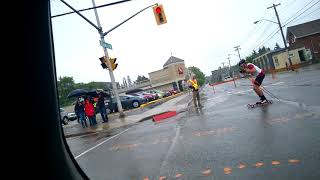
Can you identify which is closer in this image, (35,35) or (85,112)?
(35,35)

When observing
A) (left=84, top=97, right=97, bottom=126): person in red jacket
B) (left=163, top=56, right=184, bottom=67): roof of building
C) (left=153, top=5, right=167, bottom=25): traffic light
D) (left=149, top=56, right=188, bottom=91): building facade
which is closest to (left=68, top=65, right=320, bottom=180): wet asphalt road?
(left=153, top=5, right=167, bottom=25): traffic light

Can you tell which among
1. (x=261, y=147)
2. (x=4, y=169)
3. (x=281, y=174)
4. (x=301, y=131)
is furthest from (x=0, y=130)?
(x=301, y=131)

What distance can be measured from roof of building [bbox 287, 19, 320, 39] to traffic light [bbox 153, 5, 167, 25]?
183 ft

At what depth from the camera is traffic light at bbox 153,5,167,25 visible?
1823cm

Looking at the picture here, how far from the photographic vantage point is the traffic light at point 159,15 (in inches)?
718

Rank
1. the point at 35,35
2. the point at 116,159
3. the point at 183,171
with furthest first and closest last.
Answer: the point at 116,159
the point at 183,171
the point at 35,35

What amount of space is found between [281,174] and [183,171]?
5.34 feet

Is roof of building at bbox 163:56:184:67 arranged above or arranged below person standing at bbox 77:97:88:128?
above

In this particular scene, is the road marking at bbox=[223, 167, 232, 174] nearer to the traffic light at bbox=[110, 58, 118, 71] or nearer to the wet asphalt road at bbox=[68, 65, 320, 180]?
the wet asphalt road at bbox=[68, 65, 320, 180]

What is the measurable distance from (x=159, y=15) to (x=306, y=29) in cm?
5785

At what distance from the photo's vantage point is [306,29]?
6825 cm

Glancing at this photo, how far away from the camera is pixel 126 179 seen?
18.2ft

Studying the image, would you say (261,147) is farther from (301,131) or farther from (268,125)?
(268,125)

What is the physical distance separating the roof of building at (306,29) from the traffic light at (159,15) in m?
55.8
